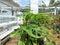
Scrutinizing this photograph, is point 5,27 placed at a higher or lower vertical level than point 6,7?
lower

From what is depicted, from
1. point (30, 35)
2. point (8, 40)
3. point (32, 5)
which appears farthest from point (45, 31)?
point (8, 40)

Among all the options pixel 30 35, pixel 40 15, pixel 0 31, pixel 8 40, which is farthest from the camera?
pixel 8 40

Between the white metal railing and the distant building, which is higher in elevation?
the distant building

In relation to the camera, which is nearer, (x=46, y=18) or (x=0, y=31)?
(x=46, y=18)

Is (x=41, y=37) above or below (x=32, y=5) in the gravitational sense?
below

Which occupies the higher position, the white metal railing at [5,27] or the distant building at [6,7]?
the distant building at [6,7]

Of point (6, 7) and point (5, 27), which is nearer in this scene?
point (5, 27)

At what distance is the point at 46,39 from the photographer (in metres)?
2.18

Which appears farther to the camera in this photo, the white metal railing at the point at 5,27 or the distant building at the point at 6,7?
the distant building at the point at 6,7

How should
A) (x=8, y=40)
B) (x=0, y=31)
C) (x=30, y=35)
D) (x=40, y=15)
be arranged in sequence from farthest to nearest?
(x=8, y=40)
(x=0, y=31)
(x=40, y=15)
(x=30, y=35)

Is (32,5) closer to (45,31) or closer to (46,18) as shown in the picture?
(46,18)

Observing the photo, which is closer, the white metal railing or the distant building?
the white metal railing

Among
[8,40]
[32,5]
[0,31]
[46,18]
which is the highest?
[32,5]

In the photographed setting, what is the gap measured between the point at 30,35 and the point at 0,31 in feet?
3.15
